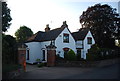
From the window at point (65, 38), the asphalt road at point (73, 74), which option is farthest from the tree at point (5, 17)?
the window at point (65, 38)

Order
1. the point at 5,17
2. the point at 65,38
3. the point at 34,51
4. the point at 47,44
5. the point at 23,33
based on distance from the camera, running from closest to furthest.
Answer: the point at 5,17
the point at 47,44
the point at 34,51
the point at 65,38
the point at 23,33

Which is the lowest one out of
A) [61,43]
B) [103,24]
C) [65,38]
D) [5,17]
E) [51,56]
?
[51,56]

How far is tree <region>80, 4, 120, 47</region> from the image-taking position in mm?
33719

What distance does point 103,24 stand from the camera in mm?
33438

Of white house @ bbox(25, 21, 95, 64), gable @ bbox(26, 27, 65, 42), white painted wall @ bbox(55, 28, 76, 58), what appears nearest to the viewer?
white painted wall @ bbox(55, 28, 76, 58)

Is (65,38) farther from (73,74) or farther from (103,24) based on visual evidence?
(73,74)

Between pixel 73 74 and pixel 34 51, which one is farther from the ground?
pixel 34 51

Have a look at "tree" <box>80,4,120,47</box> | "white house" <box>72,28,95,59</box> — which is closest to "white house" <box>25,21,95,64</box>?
"white house" <box>72,28,95,59</box>

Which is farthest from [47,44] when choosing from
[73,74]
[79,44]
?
[73,74]

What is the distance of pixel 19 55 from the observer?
18672 millimetres

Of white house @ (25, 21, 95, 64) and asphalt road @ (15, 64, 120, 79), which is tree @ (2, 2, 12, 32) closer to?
asphalt road @ (15, 64, 120, 79)

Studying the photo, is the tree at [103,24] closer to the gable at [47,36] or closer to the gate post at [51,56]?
the gable at [47,36]

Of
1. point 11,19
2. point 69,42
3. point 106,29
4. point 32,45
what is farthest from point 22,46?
point 106,29

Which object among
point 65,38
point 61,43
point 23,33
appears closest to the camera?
point 61,43
